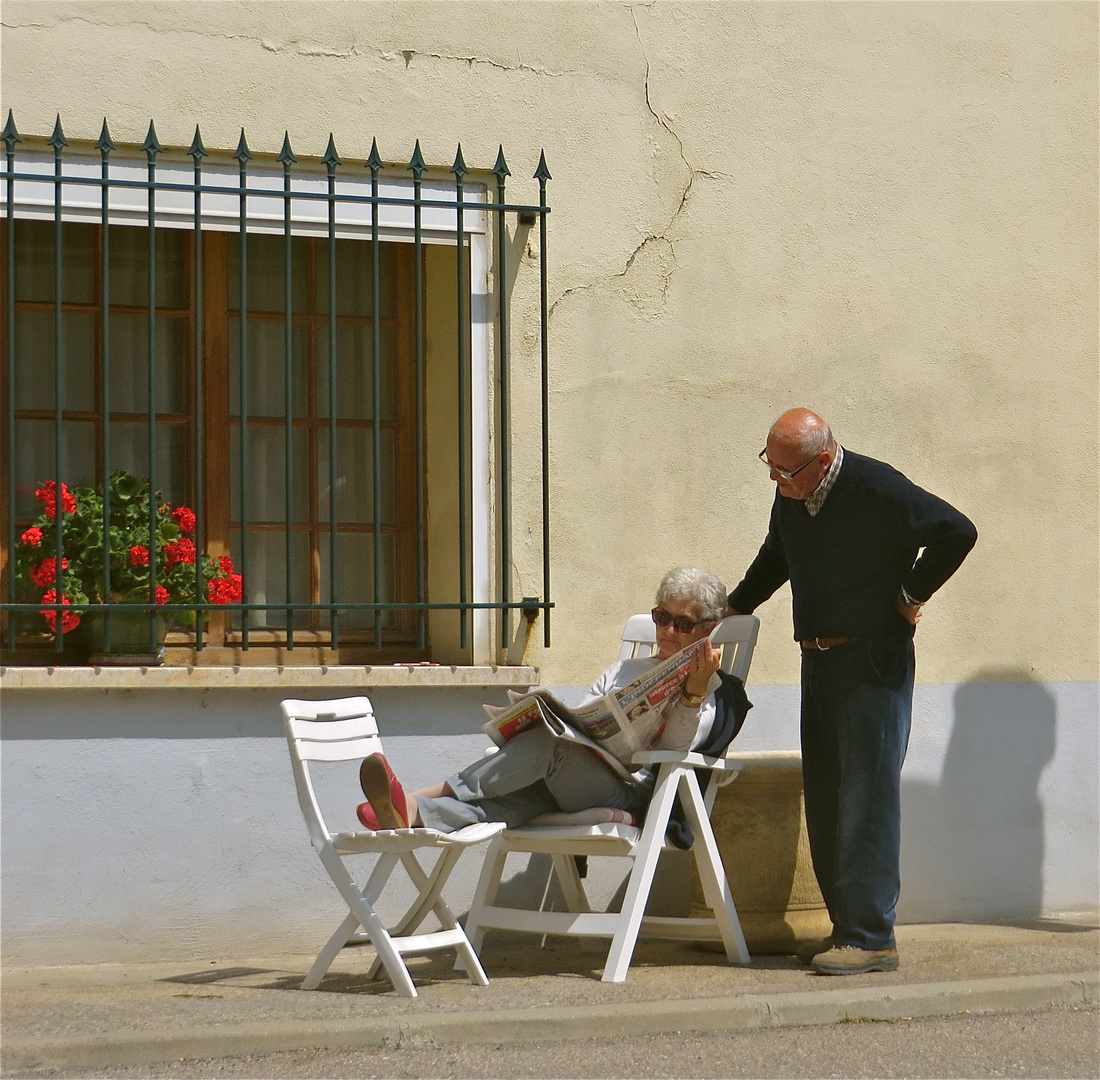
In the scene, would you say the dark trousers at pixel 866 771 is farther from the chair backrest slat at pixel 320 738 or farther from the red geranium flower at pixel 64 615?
the red geranium flower at pixel 64 615

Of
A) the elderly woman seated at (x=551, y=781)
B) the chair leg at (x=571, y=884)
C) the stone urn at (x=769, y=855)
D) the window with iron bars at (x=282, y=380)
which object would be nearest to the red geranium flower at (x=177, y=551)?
the window with iron bars at (x=282, y=380)

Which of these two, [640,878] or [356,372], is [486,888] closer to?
[640,878]

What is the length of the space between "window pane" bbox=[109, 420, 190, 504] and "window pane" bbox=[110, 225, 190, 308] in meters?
0.48

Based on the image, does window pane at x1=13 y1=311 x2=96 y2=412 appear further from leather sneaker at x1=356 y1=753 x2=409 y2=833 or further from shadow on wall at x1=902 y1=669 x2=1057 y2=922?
shadow on wall at x1=902 y1=669 x2=1057 y2=922

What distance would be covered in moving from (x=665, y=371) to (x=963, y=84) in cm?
185

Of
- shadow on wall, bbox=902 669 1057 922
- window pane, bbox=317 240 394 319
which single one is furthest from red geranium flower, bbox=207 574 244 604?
shadow on wall, bbox=902 669 1057 922

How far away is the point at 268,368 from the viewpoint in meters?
5.92

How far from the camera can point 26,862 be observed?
201 inches

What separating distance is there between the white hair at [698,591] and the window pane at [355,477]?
54.8 inches

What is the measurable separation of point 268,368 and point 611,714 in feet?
7.07

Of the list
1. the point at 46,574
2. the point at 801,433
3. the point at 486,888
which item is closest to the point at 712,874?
the point at 486,888

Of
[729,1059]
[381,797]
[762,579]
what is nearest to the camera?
[729,1059]

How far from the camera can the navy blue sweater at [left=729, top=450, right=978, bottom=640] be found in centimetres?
480

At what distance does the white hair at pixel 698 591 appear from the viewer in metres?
5.06
